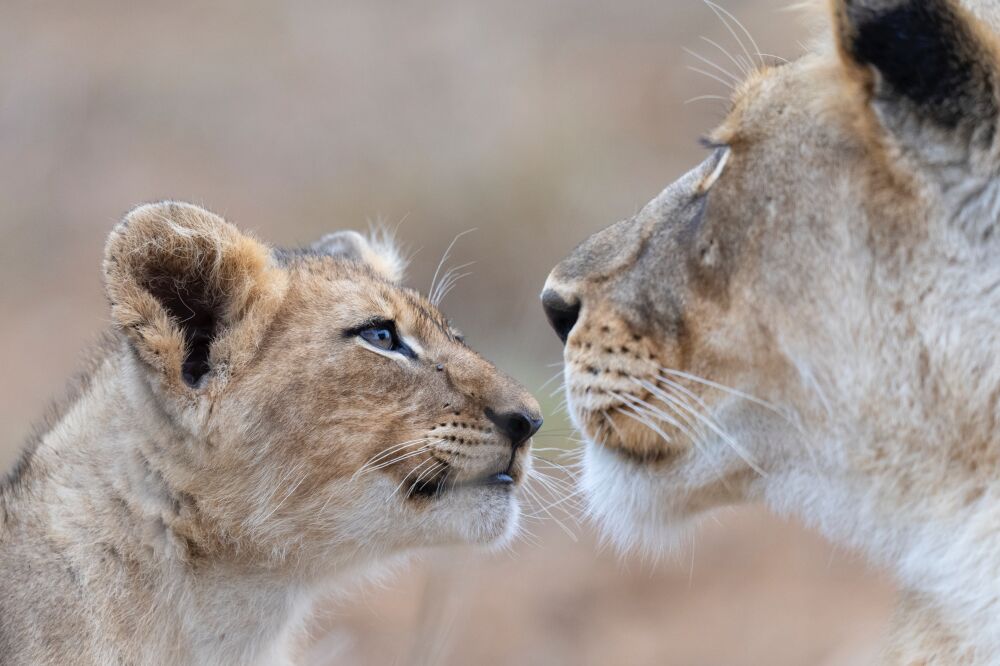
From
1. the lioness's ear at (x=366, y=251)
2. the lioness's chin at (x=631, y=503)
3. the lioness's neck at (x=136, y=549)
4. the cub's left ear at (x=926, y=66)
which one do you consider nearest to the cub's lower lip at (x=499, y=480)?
the lioness's chin at (x=631, y=503)

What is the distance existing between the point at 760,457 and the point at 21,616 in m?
1.68

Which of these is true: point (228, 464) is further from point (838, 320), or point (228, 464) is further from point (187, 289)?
point (838, 320)

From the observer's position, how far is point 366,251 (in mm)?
4332

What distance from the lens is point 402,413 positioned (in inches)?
136

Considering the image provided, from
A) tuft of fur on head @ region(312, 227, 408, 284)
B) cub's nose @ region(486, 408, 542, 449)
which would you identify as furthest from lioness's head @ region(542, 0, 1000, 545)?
tuft of fur on head @ region(312, 227, 408, 284)

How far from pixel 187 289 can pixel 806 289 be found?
1509 millimetres

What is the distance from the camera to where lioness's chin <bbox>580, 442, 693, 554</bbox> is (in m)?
3.07

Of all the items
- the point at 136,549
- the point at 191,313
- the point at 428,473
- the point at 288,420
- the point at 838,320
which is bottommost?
the point at 136,549

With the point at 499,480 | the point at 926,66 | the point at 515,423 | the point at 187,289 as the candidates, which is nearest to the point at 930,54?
the point at 926,66

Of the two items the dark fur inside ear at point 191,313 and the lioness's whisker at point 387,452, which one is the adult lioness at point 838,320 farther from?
the dark fur inside ear at point 191,313

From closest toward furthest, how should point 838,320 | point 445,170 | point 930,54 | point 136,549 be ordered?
1. point 930,54
2. point 838,320
3. point 136,549
4. point 445,170

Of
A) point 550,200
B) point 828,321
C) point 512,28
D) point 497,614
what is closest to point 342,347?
point 828,321

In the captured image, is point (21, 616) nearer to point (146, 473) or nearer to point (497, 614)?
point (146, 473)

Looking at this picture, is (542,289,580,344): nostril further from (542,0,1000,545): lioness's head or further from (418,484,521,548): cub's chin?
(418,484,521,548): cub's chin
